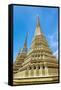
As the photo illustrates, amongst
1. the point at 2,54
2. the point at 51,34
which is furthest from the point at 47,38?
the point at 2,54

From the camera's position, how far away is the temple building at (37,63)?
2010mm

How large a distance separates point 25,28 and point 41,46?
169mm

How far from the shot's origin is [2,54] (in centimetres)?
199

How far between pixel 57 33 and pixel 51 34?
0.05 meters

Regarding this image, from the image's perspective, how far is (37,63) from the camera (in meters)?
2.06

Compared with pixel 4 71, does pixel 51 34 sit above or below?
above

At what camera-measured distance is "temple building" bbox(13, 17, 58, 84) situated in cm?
201

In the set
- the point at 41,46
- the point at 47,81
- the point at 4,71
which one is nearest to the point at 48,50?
the point at 41,46

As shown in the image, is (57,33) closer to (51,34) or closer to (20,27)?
(51,34)

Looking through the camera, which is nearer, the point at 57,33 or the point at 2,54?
the point at 2,54
